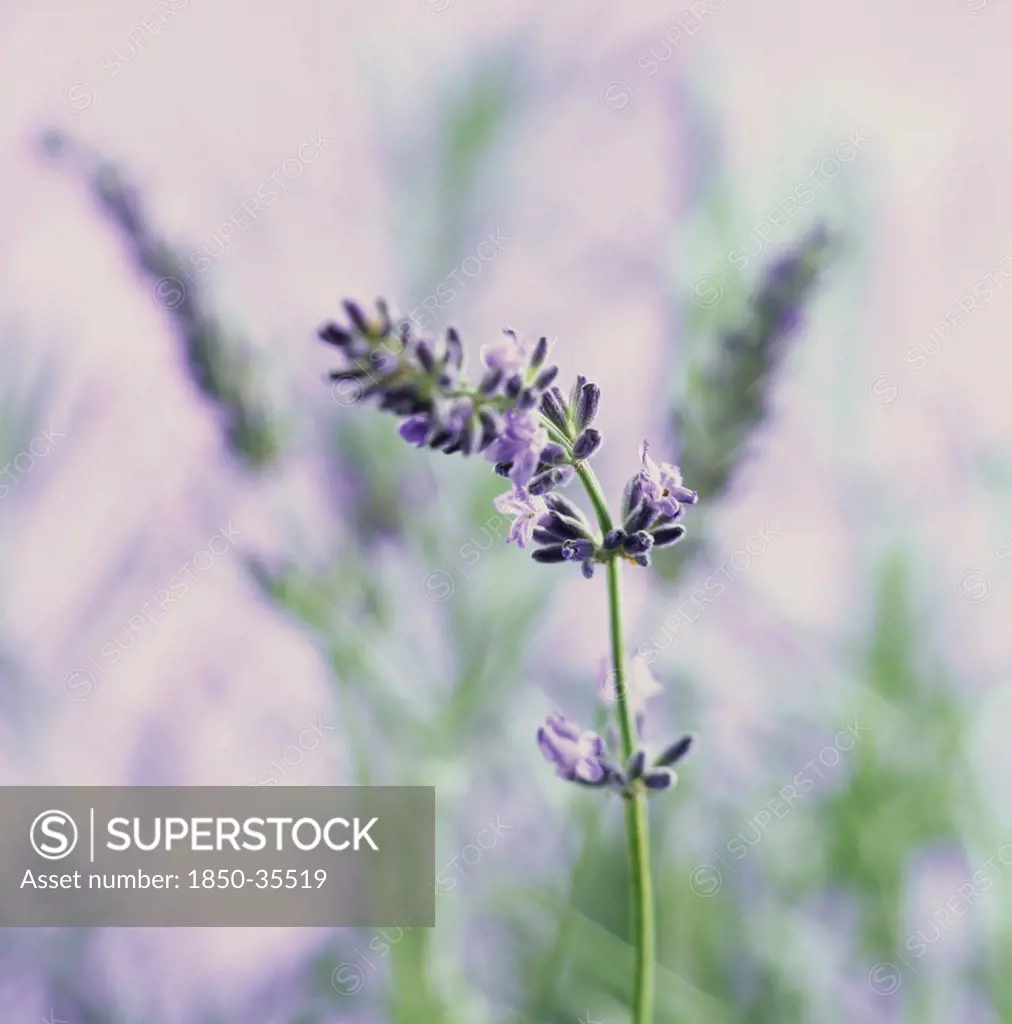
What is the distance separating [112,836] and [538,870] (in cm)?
39

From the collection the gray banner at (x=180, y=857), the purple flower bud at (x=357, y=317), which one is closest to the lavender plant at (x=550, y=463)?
the purple flower bud at (x=357, y=317)

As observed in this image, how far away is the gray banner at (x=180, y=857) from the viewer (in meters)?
1.05

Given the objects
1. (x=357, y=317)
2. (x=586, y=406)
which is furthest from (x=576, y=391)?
(x=357, y=317)

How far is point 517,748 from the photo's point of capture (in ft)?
3.71

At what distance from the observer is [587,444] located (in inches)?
18.5

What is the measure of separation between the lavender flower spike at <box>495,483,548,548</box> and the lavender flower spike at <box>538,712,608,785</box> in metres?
0.08

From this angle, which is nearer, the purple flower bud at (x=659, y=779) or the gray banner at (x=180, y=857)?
the purple flower bud at (x=659, y=779)

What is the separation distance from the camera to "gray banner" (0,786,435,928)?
3.43ft

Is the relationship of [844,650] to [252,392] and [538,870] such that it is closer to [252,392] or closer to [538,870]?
[538,870]

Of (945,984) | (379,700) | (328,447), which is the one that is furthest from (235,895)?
(945,984)

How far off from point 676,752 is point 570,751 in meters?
0.06

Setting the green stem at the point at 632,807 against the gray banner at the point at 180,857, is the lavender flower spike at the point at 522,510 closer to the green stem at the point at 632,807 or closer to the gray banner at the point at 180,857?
the green stem at the point at 632,807

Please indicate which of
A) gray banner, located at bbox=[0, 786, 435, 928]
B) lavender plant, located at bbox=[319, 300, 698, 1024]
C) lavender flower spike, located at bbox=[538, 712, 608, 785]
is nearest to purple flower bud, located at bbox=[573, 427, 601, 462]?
lavender plant, located at bbox=[319, 300, 698, 1024]

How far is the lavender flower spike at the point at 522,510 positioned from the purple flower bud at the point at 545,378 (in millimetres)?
42
